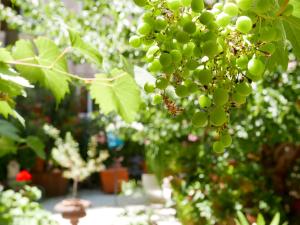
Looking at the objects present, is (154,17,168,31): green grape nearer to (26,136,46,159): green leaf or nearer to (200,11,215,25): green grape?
(200,11,215,25): green grape

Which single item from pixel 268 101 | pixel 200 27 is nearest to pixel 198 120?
pixel 200 27

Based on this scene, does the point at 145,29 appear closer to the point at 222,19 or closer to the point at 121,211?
the point at 222,19

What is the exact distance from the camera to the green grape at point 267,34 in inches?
19.0

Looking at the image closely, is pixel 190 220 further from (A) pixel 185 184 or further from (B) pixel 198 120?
(B) pixel 198 120

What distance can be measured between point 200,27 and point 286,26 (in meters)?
0.16

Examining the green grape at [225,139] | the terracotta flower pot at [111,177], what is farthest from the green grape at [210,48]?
the terracotta flower pot at [111,177]

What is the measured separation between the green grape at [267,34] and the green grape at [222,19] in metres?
0.04

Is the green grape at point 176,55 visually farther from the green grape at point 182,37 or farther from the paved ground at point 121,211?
the paved ground at point 121,211

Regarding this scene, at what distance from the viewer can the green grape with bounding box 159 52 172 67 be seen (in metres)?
0.51

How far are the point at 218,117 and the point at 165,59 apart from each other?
89 mm

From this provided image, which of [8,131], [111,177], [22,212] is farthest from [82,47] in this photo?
[111,177]

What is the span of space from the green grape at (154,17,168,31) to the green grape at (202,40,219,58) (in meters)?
0.07

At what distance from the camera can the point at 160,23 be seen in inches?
20.8

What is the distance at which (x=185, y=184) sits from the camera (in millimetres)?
3045
